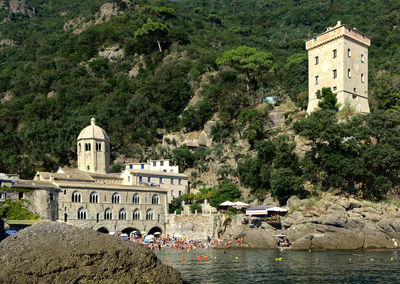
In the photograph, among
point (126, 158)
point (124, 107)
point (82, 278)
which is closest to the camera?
point (82, 278)

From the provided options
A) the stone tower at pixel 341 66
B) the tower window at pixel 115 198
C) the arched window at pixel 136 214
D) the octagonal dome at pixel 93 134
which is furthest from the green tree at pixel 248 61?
the tower window at pixel 115 198

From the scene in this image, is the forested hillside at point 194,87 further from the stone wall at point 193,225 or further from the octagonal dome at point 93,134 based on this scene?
the octagonal dome at point 93,134

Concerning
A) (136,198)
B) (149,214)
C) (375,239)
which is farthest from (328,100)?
(136,198)

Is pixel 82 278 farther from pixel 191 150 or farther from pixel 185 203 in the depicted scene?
pixel 191 150

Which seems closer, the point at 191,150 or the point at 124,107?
the point at 191,150

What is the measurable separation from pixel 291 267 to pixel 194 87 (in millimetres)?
58404

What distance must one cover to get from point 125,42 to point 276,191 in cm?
6620

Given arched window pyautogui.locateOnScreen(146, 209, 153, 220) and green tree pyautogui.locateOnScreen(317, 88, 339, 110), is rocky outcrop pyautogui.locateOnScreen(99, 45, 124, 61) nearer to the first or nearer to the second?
arched window pyautogui.locateOnScreen(146, 209, 153, 220)

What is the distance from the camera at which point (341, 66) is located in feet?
199

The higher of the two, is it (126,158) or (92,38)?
(92,38)

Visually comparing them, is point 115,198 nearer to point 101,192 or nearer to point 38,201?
point 101,192

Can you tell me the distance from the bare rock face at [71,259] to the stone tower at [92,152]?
1904 inches

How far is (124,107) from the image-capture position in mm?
87750

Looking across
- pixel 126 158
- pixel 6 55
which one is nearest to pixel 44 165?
pixel 126 158
